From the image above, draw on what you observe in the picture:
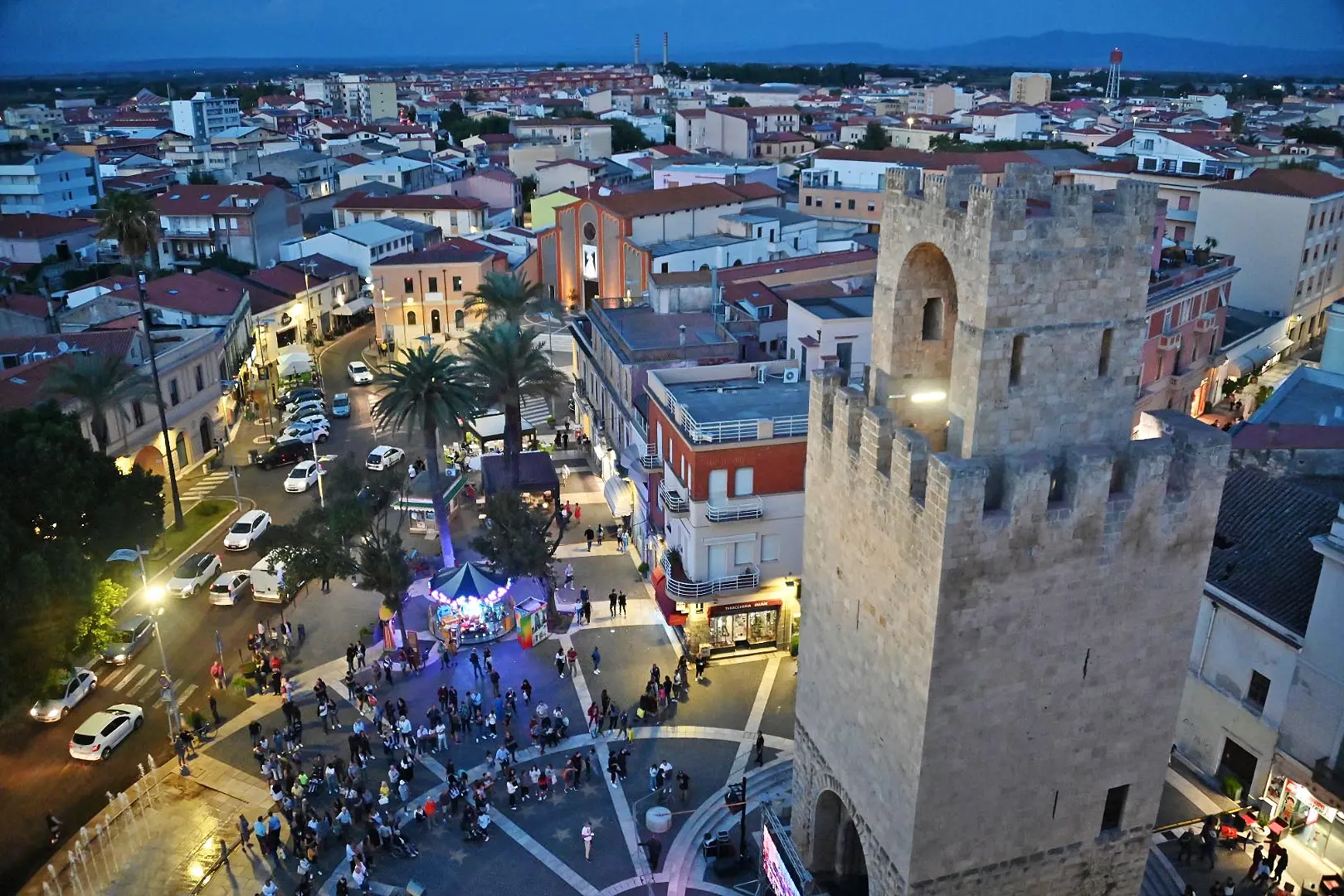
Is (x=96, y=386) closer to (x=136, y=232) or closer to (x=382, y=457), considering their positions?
(x=136, y=232)

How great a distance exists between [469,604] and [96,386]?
670 inches

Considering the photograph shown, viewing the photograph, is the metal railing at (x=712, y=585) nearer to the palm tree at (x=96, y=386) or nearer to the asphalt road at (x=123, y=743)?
the asphalt road at (x=123, y=743)

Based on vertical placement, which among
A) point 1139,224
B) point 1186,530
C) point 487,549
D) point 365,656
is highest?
point 1139,224

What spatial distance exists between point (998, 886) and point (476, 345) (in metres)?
32.5

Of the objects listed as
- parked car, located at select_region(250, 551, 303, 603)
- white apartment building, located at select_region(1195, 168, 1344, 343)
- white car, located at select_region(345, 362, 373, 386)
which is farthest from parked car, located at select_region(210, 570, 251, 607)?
white apartment building, located at select_region(1195, 168, 1344, 343)

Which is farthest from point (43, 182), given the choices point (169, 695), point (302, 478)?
point (169, 695)

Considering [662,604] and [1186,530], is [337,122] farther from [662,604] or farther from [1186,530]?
→ [1186,530]

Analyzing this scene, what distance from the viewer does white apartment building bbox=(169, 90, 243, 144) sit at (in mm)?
155500

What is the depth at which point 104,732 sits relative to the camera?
28500 millimetres

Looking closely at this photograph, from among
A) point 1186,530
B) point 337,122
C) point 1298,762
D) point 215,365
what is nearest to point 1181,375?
point 1298,762

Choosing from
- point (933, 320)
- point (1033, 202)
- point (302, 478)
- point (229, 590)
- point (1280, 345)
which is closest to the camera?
point (1033, 202)

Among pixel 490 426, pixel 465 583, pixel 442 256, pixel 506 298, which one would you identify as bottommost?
pixel 490 426

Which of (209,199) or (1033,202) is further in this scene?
(209,199)

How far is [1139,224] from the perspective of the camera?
15.1 meters
